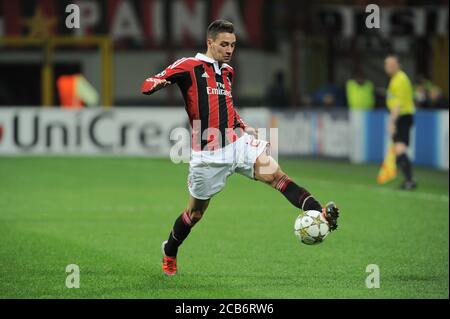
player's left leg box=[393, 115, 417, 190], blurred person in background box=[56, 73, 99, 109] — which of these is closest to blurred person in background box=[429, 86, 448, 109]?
player's left leg box=[393, 115, 417, 190]

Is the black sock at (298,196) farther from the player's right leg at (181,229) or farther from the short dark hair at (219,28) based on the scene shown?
the short dark hair at (219,28)

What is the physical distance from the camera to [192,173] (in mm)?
8914

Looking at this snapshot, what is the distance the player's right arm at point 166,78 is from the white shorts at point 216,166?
2.13ft

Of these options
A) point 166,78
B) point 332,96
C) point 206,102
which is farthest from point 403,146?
point 332,96

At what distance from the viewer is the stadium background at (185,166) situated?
9570mm

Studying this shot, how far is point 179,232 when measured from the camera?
9.17 metres

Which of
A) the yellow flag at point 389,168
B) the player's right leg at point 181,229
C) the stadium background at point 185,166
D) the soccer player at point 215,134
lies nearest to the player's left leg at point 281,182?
the soccer player at point 215,134

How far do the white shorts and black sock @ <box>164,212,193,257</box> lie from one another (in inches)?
10.4

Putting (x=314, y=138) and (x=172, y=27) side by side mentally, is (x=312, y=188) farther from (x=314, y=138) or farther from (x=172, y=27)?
(x=172, y=27)

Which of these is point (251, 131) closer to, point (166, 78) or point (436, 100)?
point (166, 78)

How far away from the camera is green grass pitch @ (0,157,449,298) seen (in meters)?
8.82

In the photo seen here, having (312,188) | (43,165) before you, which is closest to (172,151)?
(43,165)

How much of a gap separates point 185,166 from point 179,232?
43.5 ft
